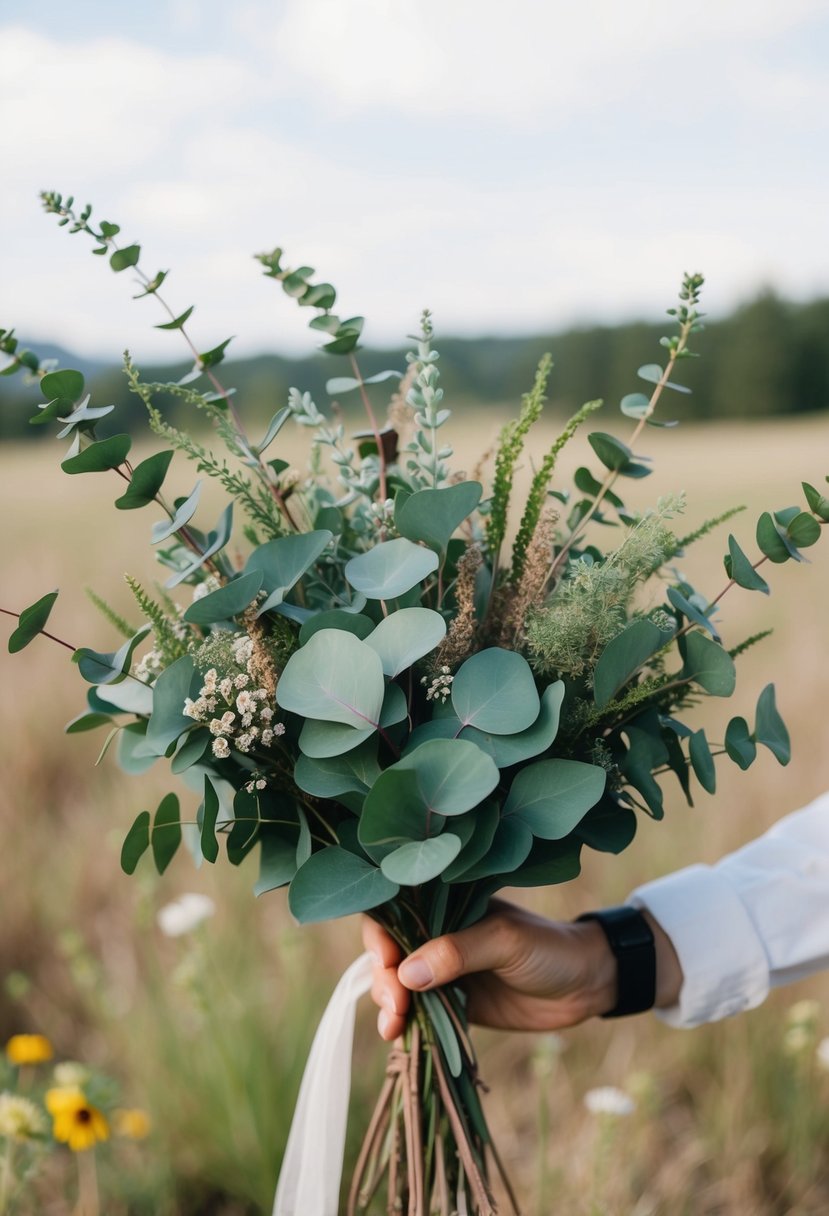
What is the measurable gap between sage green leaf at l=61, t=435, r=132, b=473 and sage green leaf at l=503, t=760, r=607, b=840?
1.10 feet

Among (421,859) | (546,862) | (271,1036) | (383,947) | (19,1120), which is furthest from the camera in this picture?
(271,1036)

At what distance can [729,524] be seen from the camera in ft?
19.9

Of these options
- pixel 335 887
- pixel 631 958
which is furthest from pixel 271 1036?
pixel 335 887

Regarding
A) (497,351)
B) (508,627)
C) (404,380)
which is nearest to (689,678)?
(508,627)

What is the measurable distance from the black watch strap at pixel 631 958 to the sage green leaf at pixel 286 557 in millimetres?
543

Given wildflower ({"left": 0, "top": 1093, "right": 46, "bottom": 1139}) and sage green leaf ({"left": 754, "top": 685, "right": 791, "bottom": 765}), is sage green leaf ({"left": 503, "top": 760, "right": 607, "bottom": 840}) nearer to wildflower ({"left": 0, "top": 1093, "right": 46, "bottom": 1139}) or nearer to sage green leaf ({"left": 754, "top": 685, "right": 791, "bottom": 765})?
sage green leaf ({"left": 754, "top": 685, "right": 791, "bottom": 765})

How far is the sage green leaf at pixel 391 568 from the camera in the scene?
586 millimetres

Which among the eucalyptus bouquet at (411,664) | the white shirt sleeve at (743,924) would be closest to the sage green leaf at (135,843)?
the eucalyptus bouquet at (411,664)

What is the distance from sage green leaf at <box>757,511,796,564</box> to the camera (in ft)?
2.10

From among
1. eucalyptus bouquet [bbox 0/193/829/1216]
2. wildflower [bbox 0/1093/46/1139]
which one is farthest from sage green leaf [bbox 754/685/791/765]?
wildflower [bbox 0/1093/46/1139]

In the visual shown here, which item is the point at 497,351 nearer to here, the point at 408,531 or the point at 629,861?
the point at 629,861

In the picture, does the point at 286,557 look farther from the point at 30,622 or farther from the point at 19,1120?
the point at 19,1120

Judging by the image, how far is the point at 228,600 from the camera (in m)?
0.60

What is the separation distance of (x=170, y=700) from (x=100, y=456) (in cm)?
16
